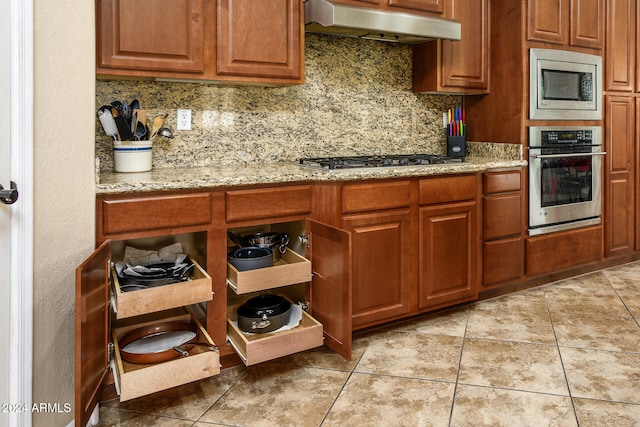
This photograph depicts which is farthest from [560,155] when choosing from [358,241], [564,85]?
[358,241]

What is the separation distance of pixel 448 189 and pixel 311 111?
97 centimetres

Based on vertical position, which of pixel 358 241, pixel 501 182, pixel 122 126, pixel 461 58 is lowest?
pixel 358 241

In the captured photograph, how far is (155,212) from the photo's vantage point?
2.04 m

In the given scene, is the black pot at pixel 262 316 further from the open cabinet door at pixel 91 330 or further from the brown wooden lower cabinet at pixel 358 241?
the open cabinet door at pixel 91 330

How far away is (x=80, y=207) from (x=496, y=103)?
286cm

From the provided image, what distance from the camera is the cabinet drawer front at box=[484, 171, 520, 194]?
10.3 ft

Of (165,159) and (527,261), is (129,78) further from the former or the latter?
(527,261)

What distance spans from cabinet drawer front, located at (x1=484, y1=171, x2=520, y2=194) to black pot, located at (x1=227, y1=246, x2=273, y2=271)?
5.02 ft

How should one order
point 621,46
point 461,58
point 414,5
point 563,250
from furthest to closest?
point 621,46 < point 563,250 < point 461,58 < point 414,5

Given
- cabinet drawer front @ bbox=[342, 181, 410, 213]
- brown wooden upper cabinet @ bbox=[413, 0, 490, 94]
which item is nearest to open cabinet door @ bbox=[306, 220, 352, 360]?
cabinet drawer front @ bbox=[342, 181, 410, 213]

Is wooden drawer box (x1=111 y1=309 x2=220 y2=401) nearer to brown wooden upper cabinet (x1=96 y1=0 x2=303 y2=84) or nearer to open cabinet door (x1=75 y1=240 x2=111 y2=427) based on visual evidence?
open cabinet door (x1=75 y1=240 x2=111 y2=427)

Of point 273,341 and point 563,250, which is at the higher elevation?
point 563,250

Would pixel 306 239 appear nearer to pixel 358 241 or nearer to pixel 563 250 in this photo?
pixel 358 241

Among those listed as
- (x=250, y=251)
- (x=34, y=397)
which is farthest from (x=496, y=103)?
(x=34, y=397)
